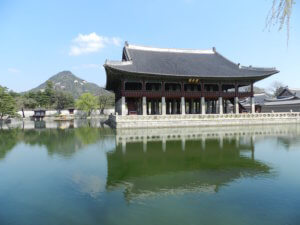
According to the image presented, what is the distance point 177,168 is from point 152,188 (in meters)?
2.95

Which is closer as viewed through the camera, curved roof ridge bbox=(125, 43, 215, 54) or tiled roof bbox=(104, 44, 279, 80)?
tiled roof bbox=(104, 44, 279, 80)

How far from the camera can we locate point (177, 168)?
1107cm

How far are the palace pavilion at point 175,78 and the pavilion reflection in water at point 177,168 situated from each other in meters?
17.5

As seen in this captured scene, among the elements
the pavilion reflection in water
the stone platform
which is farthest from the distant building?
the pavilion reflection in water

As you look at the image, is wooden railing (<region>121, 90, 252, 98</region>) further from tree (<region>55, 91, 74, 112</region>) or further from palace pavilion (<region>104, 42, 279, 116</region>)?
tree (<region>55, 91, 74, 112</region>)

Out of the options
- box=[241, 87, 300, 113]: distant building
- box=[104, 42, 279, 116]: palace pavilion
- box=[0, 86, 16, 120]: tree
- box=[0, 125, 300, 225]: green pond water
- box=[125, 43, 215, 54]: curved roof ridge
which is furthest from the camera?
box=[241, 87, 300, 113]: distant building

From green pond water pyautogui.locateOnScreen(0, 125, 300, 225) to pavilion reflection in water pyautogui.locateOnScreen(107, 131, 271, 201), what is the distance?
40mm

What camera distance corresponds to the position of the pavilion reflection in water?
28.0 feet

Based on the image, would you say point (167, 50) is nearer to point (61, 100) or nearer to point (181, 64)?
point (181, 64)

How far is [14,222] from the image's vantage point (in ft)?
19.9

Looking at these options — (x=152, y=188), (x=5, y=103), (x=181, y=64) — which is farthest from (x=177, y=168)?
(x=5, y=103)

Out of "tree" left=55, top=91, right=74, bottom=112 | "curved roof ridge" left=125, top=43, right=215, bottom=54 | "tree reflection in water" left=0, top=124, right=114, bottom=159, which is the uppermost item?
"curved roof ridge" left=125, top=43, right=215, bottom=54

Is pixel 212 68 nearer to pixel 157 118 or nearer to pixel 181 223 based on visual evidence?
Result: pixel 157 118

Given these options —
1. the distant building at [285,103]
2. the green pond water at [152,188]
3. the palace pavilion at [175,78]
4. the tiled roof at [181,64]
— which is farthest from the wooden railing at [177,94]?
the green pond water at [152,188]
